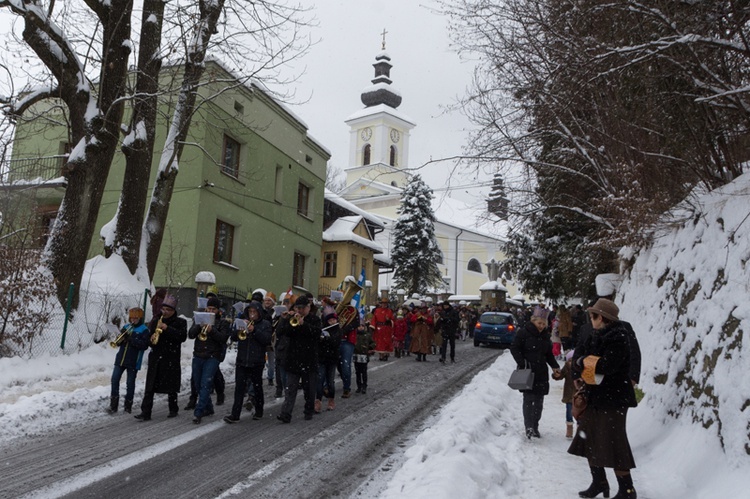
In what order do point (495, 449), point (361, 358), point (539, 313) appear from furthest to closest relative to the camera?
point (361, 358), point (539, 313), point (495, 449)

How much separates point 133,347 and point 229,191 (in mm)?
15263

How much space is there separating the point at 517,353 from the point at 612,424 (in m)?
2.92

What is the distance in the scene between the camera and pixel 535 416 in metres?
7.88

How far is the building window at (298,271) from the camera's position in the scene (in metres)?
29.7

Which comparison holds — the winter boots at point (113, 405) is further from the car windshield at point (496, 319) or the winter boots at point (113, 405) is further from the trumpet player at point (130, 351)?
the car windshield at point (496, 319)

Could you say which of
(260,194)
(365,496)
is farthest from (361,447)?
(260,194)

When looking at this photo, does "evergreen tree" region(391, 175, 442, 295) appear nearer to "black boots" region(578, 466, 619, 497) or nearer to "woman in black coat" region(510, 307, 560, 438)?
"woman in black coat" region(510, 307, 560, 438)

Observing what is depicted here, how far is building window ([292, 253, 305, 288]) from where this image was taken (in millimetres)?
29734

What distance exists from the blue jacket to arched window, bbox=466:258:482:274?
224ft

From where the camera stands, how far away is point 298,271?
98.8 feet

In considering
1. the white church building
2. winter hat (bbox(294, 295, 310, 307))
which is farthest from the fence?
the white church building

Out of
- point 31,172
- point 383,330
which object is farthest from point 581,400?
point 31,172

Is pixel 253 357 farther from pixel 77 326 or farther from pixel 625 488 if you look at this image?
pixel 77 326

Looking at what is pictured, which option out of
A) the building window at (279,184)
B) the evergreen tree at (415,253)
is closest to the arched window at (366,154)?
the evergreen tree at (415,253)
